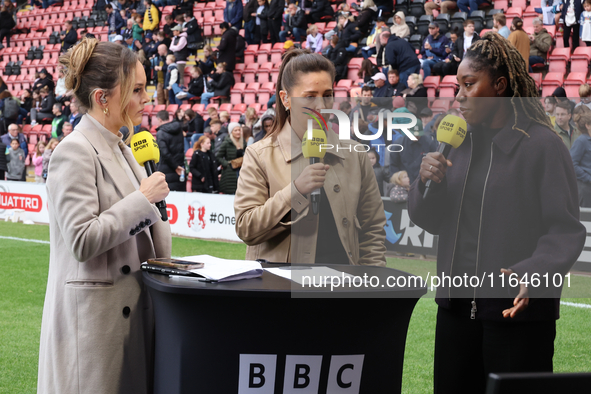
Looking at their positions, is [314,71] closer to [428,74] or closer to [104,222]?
[104,222]

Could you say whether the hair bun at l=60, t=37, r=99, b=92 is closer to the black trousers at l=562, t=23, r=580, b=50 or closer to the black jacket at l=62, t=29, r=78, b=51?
the black trousers at l=562, t=23, r=580, b=50

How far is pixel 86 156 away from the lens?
198 centimetres

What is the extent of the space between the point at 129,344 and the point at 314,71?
3.79 ft

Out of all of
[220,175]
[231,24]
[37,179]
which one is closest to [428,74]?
[220,175]

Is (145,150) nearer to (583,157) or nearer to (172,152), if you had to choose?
(583,157)

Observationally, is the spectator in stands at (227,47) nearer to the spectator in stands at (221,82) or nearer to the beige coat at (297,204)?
the spectator in stands at (221,82)

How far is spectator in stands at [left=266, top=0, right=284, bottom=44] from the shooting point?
14.3m

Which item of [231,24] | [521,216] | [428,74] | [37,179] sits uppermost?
[231,24]

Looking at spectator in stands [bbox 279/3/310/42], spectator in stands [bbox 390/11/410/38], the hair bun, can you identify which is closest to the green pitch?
the hair bun

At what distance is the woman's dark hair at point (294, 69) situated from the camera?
223cm

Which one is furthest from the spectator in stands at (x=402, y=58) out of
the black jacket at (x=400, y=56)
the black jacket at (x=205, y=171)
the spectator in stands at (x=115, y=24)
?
the spectator in stands at (x=115, y=24)

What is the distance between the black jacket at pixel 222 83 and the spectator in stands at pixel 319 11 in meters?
2.33

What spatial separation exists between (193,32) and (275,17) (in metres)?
2.34

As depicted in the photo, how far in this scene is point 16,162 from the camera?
48.3ft
